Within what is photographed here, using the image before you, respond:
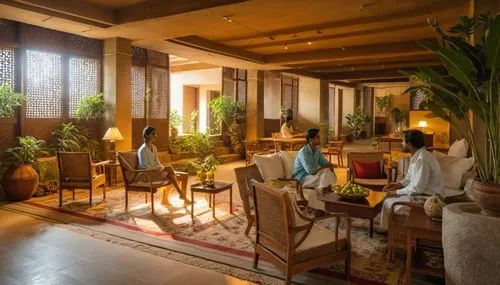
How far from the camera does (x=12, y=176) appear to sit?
5898mm

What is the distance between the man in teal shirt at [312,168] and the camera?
16.6 feet

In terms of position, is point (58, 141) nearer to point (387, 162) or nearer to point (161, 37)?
point (161, 37)

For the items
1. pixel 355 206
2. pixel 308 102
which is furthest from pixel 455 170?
pixel 308 102

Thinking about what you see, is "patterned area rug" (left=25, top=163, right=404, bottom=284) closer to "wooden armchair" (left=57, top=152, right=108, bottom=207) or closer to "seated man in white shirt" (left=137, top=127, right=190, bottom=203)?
"wooden armchair" (left=57, top=152, right=108, bottom=207)

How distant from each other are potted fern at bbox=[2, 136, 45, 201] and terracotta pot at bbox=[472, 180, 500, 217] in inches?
238

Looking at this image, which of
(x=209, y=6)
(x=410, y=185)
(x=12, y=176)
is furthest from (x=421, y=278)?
(x=12, y=176)

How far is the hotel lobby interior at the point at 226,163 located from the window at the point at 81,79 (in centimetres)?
2

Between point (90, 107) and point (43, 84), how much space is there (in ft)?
2.86

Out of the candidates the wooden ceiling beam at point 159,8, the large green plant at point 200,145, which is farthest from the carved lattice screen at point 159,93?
the wooden ceiling beam at point 159,8

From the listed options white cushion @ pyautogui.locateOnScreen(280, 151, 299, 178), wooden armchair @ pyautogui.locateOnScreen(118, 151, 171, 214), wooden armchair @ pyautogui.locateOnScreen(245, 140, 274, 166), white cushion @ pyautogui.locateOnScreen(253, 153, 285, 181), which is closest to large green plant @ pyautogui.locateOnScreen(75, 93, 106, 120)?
wooden armchair @ pyautogui.locateOnScreen(118, 151, 171, 214)

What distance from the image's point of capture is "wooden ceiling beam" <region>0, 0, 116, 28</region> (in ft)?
17.8

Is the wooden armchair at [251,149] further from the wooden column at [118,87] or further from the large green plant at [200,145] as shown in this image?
the wooden column at [118,87]

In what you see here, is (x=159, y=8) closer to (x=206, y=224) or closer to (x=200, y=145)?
(x=206, y=224)

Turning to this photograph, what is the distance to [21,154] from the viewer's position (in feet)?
19.6
